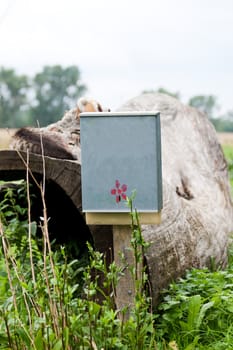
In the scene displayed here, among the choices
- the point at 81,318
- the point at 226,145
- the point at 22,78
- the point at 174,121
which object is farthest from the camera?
the point at 22,78

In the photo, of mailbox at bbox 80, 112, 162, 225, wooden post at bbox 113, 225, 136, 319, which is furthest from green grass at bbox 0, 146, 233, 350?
mailbox at bbox 80, 112, 162, 225

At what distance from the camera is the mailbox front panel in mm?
4234

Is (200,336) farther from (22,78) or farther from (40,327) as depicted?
(22,78)

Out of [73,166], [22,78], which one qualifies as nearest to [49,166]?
[73,166]

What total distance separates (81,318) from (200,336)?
2.62 ft

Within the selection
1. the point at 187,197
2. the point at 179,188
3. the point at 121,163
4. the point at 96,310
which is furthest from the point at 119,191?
the point at 187,197

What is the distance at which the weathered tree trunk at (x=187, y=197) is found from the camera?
16.0ft

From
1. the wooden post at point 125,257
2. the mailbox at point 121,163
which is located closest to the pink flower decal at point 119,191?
the mailbox at point 121,163

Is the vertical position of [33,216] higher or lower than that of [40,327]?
higher

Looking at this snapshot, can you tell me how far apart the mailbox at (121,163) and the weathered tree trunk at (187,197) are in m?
0.43

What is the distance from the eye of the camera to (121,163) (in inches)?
167

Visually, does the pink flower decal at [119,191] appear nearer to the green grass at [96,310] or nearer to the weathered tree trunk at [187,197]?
the green grass at [96,310]

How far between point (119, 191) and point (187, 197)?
221 centimetres

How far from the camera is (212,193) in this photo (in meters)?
6.93
